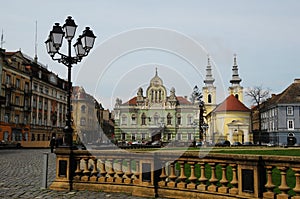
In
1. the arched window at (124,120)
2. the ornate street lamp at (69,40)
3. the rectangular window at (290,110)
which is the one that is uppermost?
the rectangular window at (290,110)

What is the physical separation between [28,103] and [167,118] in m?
28.6

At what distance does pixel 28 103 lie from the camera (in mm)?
58344

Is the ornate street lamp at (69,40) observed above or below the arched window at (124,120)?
above

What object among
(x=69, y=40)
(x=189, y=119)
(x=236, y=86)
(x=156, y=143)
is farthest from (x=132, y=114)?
(x=236, y=86)

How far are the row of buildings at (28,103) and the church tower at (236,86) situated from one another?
45436 millimetres

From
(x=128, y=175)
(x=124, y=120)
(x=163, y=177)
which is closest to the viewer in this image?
(x=163, y=177)

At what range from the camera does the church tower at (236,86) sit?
9312 cm

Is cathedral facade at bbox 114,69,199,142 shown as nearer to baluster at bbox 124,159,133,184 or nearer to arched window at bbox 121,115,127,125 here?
arched window at bbox 121,115,127,125

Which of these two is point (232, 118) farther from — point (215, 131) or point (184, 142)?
point (184, 142)

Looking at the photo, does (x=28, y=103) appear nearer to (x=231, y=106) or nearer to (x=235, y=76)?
(x=231, y=106)

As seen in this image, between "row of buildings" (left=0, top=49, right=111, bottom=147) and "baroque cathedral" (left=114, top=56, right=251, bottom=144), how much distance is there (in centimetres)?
901

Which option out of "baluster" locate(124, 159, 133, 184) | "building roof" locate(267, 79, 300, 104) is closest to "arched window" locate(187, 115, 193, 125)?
"baluster" locate(124, 159, 133, 184)

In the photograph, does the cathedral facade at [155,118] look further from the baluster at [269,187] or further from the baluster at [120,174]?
the baluster at [269,187]

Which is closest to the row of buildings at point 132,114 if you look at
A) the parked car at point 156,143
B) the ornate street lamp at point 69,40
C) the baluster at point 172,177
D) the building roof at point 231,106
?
the building roof at point 231,106
